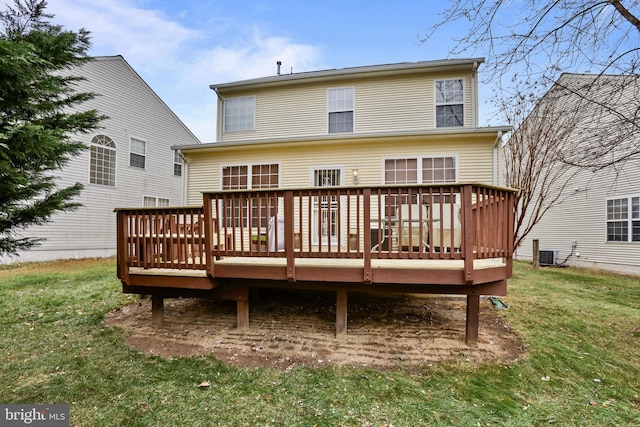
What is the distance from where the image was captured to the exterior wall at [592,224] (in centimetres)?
1004

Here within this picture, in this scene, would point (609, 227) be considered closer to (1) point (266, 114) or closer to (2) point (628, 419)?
(2) point (628, 419)

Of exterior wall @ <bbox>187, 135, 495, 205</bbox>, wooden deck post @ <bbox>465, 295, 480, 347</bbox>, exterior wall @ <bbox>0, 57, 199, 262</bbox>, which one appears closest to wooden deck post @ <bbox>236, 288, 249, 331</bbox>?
wooden deck post @ <bbox>465, 295, 480, 347</bbox>

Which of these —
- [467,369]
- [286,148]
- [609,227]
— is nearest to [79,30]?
[286,148]

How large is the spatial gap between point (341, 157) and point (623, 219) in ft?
32.1

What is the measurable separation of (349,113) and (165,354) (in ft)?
26.4

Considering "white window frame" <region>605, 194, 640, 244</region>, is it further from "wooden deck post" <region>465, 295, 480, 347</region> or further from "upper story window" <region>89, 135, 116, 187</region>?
"upper story window" <region>89, 135, 116, 187</region>

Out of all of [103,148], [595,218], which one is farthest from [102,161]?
[595,218]

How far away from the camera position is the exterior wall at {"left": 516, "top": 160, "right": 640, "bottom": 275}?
1004 centimetres

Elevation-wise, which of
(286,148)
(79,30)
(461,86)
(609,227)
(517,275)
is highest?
(461,86)

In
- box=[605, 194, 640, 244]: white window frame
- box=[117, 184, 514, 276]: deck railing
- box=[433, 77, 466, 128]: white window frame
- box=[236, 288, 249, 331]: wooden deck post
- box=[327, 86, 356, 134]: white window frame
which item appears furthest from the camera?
box=[605, 194, 640, 244]: white window frame

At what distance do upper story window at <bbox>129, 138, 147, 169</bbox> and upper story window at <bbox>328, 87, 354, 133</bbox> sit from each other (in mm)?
9335

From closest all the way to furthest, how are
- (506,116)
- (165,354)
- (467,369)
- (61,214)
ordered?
(467,369) → (165,354) → (506,116) → (61,214)

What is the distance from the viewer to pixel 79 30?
17.0 feet

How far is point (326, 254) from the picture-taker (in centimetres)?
364
